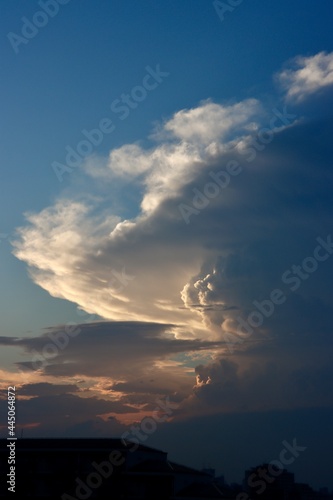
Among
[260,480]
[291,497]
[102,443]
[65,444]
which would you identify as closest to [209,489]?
[102,443]

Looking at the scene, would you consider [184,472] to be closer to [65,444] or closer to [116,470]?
[116,470]

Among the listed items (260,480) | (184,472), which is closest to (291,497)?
(260,480)

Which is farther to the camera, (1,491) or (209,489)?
(1,491)

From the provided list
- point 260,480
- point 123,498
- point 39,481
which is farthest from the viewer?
point 260,480

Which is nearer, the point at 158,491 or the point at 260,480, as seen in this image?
the point at 158,491

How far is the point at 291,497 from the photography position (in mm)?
115812

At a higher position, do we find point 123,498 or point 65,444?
point 65,444

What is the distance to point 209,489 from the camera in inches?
2151

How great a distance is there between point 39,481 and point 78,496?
5.22 m

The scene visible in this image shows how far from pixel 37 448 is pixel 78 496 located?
6.85 m

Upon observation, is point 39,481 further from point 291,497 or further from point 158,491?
point 291,497

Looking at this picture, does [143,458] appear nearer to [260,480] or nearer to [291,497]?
[260,480]

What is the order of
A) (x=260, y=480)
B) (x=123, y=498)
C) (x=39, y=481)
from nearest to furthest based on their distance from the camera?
(x=123, y=498) → (x=39, y=481) → (x=260, y=480)

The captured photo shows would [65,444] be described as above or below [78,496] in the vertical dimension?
above
